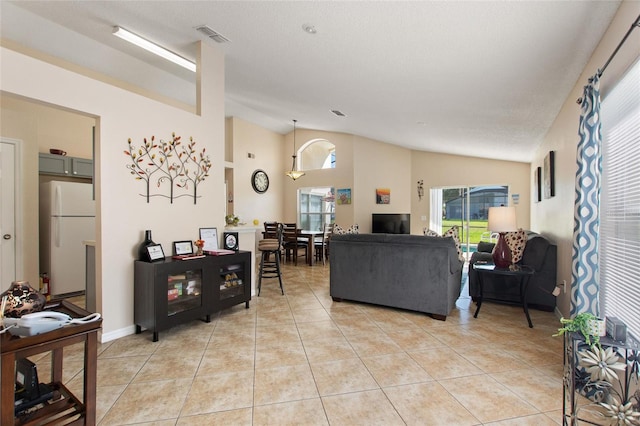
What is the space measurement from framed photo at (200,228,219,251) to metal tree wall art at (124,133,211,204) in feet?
1.29

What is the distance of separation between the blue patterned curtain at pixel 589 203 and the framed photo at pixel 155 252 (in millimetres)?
3572

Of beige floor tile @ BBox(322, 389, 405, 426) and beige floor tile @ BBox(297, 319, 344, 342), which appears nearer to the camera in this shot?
beige floor tile @ BBox(322, 389, 405, 426)

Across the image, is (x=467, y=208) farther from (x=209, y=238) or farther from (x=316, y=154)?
(x=209, y=238)

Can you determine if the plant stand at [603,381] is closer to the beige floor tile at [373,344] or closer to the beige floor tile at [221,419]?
the beige floor tile at [373,344]

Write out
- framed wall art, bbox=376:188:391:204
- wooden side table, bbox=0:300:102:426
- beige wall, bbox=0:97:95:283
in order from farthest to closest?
framed wall art, bbox=376:188:391:204
beige wall, bbox=0:97:95:283
wooden side table, bbox=0:300:102:426

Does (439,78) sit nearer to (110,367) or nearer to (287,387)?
(287,387)

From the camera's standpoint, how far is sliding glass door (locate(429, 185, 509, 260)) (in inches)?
285

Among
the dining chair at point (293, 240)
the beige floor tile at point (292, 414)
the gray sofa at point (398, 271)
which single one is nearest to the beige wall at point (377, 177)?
the dining chair at point (293, 240)

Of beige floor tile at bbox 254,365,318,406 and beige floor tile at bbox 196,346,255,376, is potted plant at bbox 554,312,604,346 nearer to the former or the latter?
beige floor tile at bbox 254,365,318,406

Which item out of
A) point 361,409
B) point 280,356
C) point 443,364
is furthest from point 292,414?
point 443,364

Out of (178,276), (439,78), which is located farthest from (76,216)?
(439,78)

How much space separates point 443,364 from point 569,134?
2.77m

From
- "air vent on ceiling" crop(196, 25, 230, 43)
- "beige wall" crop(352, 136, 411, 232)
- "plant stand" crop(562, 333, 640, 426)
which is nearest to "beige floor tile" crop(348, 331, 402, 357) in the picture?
"plant stand" crop(562, 333, 640, 426)

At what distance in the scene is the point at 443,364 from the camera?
234cm
